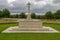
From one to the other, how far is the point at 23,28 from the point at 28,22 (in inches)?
30.8

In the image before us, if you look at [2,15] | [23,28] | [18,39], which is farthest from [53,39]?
[2,15]

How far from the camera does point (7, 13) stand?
4853 centimetres

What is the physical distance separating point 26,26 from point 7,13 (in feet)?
110

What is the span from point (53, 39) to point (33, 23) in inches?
217

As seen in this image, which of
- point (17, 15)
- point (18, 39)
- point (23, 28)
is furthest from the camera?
point (17, 15)

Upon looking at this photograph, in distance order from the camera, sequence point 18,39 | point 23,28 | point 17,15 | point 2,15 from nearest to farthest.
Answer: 1. point 18,39
2. point 23,28
3. point 17,15
4. point 2,15

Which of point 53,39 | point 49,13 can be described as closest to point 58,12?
point 49,13

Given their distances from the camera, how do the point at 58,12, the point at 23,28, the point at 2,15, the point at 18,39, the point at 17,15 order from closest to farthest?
the point at 18,39
the point at 23,28
the point at 17,15
the point at 2,15
the point at 58,12

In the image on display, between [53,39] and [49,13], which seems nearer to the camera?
[53,39]

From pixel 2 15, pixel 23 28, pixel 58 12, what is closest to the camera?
pixel 23 28

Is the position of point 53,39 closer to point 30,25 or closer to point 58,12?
point 30,25

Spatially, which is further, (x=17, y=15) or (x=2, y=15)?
(x=2, y=15)

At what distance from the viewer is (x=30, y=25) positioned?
15.6 meters

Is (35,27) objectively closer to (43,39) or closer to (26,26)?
(26,26)
